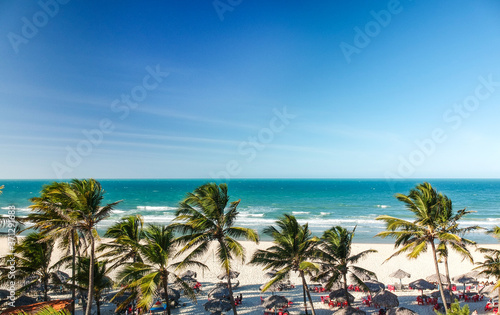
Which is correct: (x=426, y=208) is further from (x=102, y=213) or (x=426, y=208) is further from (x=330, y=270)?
(x=102, y=213)

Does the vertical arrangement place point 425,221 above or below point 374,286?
above

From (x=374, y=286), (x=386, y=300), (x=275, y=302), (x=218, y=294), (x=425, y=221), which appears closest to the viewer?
(x=425, y=221)

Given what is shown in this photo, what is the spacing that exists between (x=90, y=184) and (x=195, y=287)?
41.3 ft

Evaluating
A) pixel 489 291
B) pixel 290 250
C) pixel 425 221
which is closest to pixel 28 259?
pixel 290 250

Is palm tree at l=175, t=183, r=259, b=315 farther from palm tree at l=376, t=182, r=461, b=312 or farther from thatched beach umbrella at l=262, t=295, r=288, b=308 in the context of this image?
palm tree at l=376, t=182, r=461, b=312

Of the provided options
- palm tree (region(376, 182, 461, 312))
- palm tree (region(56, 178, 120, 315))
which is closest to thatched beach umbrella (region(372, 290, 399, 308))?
palm tree (region(376, 182, 461, 312))

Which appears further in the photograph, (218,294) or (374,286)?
(374,286)

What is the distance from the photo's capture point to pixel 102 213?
35.1ft

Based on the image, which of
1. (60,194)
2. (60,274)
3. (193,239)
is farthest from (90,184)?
(60,274)

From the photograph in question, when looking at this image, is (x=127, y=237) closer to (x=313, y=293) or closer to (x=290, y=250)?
(x=290, y=250)

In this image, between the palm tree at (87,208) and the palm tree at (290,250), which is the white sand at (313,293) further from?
the palm tree at (87,208)

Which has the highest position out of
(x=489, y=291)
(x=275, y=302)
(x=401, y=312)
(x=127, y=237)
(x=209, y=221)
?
(x=209, y=221)

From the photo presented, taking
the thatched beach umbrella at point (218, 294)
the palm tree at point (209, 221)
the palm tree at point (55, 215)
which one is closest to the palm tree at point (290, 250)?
the palm tree at point (209, 221)

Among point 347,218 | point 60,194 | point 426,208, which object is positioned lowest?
point 347,218
